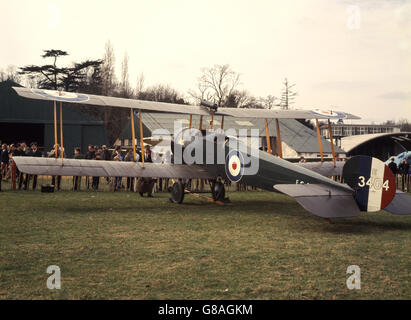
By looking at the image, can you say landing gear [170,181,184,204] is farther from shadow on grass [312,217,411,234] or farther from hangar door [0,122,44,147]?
hangar door [0,122,44,147]

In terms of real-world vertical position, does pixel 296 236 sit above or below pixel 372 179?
below

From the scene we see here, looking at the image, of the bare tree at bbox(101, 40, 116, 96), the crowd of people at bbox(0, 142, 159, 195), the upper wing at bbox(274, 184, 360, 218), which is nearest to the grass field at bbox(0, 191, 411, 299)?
the upper wing at bbox(274, 184, 360, 218)

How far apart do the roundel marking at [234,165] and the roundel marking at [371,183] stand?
2.89 metres

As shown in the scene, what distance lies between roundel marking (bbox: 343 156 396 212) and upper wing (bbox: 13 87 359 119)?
408cm

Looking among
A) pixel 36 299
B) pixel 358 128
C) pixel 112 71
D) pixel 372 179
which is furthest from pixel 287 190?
pixel 358 128

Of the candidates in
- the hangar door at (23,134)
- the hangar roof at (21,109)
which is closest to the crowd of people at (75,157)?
the hangar roof at (21,109)

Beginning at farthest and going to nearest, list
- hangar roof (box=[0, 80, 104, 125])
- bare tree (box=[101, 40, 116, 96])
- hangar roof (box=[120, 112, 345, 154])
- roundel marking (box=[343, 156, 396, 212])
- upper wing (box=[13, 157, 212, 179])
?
bare tree (box=[101, 40, 116, 96]) < hangar roof (box=[120, 112, 345, 154]) < hangar roof (box=[0, 80, 104, 125]) < upper wing (box=[13, 157, 212, 179]) < roundel marking (box=[343, 156, 396, 212])

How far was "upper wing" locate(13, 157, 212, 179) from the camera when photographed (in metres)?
8.84

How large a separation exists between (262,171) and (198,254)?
3.86 m

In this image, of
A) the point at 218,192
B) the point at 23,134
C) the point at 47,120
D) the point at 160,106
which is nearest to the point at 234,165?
the point at 218,192

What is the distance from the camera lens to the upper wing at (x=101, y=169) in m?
8.84
